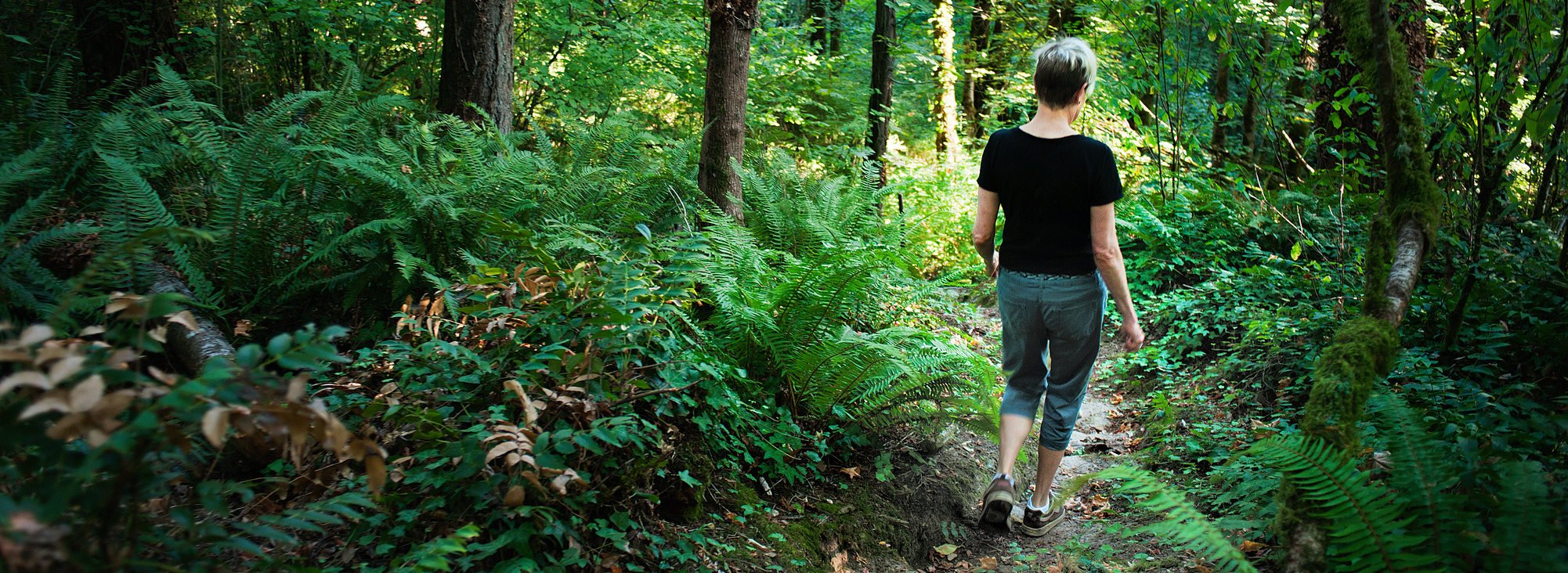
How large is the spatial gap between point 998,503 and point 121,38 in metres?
8.65

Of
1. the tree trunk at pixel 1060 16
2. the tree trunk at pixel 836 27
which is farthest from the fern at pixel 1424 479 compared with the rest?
the tree trunk at pixel 836 27

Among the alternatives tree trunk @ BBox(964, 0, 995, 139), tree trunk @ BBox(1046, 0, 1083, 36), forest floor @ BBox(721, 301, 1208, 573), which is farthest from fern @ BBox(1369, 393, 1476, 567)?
tree trunk @ BBox(964, 0, 995, 139)

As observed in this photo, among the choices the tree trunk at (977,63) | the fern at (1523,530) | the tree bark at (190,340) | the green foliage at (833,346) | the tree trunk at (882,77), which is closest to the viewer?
the fern at (1523,530)

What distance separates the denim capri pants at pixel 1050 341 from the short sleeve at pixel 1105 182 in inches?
14.2

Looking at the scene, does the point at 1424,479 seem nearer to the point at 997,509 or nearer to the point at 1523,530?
the point at 1523,530

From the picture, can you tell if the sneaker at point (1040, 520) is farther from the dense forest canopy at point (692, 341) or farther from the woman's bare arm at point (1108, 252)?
the woman's bare arm at point (1108, 252)

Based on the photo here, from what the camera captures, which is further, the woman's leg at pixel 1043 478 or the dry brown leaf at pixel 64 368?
the woman's leg at pixel 1043 478

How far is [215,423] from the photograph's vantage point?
1444 millimetres

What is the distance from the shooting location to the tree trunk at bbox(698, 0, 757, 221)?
5152mm

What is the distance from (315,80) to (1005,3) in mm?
10336

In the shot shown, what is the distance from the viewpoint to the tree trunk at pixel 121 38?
24.0 feet

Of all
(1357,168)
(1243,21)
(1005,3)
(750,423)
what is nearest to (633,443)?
(750,423)

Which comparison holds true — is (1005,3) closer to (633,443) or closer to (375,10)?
(375,10)

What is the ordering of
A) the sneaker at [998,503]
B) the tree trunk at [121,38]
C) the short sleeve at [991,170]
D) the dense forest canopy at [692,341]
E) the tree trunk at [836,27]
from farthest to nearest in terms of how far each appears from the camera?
the tree trunk at [836,27] → the tree trunk at [121,38] → the sneaker at [998,503] → the short sleeve at [991,170] → the dense forest canopy at [692,341]
